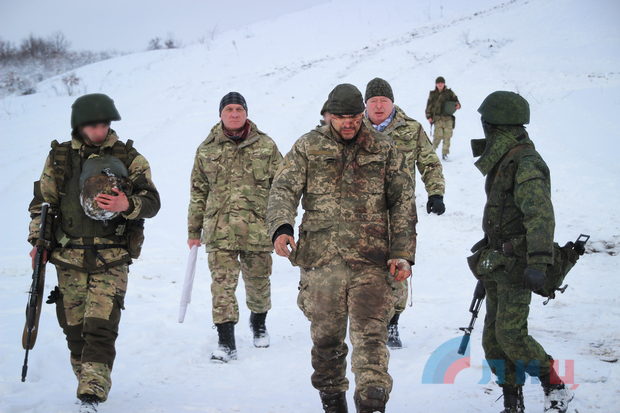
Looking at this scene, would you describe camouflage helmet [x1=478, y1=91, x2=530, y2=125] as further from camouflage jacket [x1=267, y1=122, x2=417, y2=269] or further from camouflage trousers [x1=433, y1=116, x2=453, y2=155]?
camouflage trousers [x1=433, y1=116, x2=453, y2=155]

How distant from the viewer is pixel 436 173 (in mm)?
4711

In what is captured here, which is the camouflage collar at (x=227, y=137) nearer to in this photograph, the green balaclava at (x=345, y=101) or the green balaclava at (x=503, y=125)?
the green balaclava at (x=345, y=101)

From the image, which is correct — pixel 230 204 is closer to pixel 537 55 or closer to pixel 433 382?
pixel 433 382

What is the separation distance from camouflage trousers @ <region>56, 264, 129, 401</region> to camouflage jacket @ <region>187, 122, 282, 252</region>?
4.33ft

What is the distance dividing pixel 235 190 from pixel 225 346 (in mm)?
1524

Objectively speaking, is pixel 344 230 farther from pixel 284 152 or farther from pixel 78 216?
pixel 284 152

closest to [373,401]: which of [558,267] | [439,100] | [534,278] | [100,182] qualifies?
[534,278]

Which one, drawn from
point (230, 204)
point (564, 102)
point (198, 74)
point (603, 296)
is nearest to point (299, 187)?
point (230, 204)

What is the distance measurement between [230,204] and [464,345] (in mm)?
2533

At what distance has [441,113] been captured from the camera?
40.9 ft

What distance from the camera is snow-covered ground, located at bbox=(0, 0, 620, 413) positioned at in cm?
382

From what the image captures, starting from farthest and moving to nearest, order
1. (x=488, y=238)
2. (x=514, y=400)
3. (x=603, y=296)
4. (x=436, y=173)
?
1. (x=603, y=296)
2. (x=436, y=173)
3. (x=488, y=238)
4. (x=514, y=400)

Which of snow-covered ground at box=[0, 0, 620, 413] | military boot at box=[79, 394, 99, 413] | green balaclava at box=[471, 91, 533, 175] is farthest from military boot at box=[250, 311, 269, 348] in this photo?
green balaclava at box=[471, 91, 533, 175]

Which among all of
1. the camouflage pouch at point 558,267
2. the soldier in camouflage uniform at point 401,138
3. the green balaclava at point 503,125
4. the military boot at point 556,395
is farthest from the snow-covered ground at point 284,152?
the green balaclava at point 503,125
